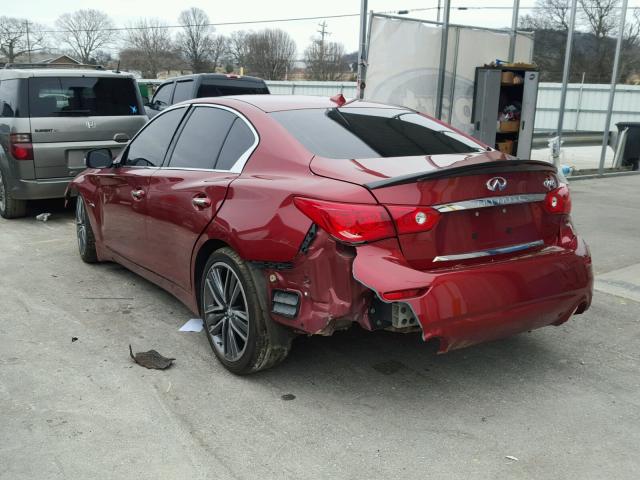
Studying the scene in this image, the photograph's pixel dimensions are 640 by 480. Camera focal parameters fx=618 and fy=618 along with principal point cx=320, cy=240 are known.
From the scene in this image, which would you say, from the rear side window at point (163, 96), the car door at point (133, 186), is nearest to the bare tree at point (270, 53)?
the rear side window at point (163, 96)

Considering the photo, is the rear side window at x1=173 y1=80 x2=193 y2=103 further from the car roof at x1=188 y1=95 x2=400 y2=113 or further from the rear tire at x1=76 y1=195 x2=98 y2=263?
the car roof at x1=188 y1=95 x2=400 y2=113

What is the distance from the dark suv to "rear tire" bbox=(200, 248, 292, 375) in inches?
276

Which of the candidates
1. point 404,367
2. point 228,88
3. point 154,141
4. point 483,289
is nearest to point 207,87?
point 228,88

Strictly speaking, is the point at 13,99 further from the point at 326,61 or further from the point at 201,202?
the point at 326,61

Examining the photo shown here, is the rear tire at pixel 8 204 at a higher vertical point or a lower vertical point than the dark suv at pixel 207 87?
lower

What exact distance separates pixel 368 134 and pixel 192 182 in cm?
118

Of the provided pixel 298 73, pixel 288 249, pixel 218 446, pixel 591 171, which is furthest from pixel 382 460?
pixel 298 73

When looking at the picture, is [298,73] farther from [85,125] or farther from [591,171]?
[85,125]

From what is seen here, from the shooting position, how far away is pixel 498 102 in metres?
11.0

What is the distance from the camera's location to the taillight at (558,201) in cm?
356

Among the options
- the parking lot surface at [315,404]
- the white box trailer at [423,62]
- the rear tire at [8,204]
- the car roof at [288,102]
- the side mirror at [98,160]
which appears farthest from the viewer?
the white box trailer at [423,62]

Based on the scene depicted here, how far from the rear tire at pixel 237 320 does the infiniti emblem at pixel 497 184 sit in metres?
1.36

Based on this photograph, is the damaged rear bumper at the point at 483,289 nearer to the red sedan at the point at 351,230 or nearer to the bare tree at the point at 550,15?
the red sedan at the point at 351,230

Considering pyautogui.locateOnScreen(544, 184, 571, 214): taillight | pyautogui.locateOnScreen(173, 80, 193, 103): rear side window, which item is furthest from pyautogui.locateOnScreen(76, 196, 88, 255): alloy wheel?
pyautogui.locateOnScreen(173, 80, 193, 103): rear side window
